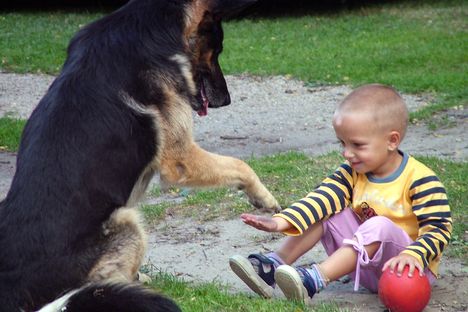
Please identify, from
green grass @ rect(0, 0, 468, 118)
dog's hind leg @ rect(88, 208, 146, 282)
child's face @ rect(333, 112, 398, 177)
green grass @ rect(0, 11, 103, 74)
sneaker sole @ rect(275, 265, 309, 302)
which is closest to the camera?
dog's hind leg @ rect(88, 208, 146, 282)

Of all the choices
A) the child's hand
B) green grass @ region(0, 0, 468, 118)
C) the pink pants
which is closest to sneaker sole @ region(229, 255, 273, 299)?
the pink pants

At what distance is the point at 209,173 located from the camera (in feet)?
16.4

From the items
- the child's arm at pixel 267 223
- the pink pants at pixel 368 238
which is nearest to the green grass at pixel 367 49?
the pink pants at pixel 368 238

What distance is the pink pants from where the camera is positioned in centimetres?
453

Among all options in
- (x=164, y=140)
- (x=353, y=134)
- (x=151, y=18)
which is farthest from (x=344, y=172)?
(x=151, y=18)

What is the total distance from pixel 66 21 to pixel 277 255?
13397 mm

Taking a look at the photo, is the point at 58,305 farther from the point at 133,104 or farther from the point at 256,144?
the point at 256,144

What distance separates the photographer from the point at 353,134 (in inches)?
183

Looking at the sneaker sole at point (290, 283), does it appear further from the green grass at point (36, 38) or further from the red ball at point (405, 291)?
the green grass at point (36, 38)

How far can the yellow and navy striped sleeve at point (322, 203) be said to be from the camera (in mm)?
4738

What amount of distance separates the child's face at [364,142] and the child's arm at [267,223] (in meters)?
0.50

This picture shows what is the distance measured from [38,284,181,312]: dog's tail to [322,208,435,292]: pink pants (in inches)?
45.3

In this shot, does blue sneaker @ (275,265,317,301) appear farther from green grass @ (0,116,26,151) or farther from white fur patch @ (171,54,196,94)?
green grass @ (0,116,26,151)

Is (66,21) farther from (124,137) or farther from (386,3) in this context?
(124,137)
